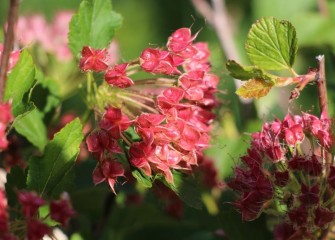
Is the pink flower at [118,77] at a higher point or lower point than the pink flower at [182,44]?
higher

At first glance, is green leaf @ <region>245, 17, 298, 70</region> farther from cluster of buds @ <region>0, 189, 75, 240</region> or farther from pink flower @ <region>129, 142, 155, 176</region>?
cluster of buds @ <region>0, 189, 75, 240</region>

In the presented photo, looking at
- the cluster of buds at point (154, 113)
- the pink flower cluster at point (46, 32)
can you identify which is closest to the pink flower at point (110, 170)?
the cluster of buds at point (154, 113)

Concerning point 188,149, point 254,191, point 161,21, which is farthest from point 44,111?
point 161,21

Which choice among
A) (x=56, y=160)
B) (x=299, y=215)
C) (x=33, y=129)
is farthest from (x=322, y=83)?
(x=33, y=129)

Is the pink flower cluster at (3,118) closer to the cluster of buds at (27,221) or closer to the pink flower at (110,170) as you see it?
the cluster of buds at (27,221)

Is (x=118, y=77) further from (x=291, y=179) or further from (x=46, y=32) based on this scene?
(x=46, y=32)

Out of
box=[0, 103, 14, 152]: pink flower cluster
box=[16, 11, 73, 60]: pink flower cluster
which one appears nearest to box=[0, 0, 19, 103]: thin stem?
box=[0, 103, 14, 152]: pink flower cluster

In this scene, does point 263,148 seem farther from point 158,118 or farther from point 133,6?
point 133,6
